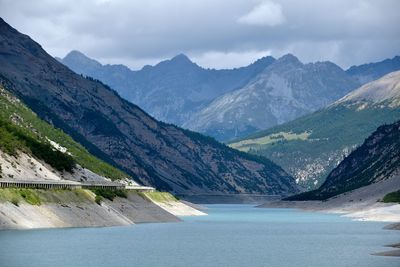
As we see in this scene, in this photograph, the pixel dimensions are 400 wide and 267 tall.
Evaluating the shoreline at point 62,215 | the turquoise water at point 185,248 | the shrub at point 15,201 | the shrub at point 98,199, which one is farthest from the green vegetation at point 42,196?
the turquoise water at point 185,248

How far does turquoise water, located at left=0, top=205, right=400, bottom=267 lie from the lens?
373 feet

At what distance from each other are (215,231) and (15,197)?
46.5m

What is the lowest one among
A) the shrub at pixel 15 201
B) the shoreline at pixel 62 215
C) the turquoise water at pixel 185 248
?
the turquoise water at pixel 185 248

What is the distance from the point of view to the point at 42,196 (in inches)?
6535

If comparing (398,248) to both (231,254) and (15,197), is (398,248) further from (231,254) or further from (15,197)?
(15,197)

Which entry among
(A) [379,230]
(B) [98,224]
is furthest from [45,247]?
(A) [379,230]

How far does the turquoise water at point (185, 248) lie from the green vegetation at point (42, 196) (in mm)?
6601

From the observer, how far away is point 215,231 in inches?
7416

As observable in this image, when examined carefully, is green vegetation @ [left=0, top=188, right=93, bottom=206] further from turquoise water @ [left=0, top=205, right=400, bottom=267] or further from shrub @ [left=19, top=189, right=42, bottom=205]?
turquoise water @ [left=0, top=205, right=400, bottom=267]

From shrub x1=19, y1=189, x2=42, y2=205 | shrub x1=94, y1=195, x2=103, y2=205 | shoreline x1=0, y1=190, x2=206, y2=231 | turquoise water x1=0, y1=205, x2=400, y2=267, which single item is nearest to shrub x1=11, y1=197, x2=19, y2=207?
shoreline x1=0, y1=190, x2=206, y2=231

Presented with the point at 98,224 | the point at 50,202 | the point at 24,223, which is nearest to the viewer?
the point at 24,223

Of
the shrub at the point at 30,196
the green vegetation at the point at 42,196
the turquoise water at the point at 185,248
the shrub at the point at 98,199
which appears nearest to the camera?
the turquoise water at the point at 185,248

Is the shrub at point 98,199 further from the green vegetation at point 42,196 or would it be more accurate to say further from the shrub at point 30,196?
the shrub at point 30,196

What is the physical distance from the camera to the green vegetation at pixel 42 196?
501 ft
